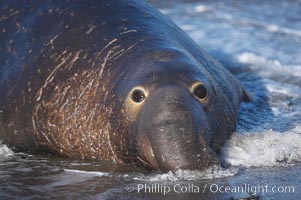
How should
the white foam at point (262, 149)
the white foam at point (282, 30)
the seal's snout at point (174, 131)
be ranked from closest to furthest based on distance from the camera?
1. the seal's snout at point (174, 131)
2. the white foam at point (262, 149)
3. the white foam at point (282, 30)

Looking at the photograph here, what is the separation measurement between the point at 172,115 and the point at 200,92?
0.39 meters

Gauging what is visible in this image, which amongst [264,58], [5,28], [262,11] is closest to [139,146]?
[5,28]

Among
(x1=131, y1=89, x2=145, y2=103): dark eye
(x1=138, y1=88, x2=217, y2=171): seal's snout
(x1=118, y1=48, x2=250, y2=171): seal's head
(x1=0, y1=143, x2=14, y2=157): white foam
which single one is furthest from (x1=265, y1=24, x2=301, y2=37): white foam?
(x1=138, y1=88, x2=217, y2=171): seal's snout

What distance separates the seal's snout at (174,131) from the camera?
618 centimetres

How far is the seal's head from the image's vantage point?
6199 mm

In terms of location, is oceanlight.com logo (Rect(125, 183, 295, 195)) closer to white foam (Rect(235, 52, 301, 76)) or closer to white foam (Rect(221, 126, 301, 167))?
white foam (Rect(221, 126, 301, 167))

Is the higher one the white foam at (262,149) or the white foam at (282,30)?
the white foam at (282,30)

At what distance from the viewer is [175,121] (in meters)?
6.21

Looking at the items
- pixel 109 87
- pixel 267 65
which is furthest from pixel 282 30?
pixel 109 87

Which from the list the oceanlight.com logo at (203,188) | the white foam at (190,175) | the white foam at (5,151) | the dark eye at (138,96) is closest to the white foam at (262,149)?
the white foam at (190,175)

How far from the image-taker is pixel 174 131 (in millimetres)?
6176

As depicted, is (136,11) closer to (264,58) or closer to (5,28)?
(5,28)

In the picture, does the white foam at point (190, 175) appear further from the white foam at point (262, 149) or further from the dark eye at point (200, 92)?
the dark eye at point (200, 92)

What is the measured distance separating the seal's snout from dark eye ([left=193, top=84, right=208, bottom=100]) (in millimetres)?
90
